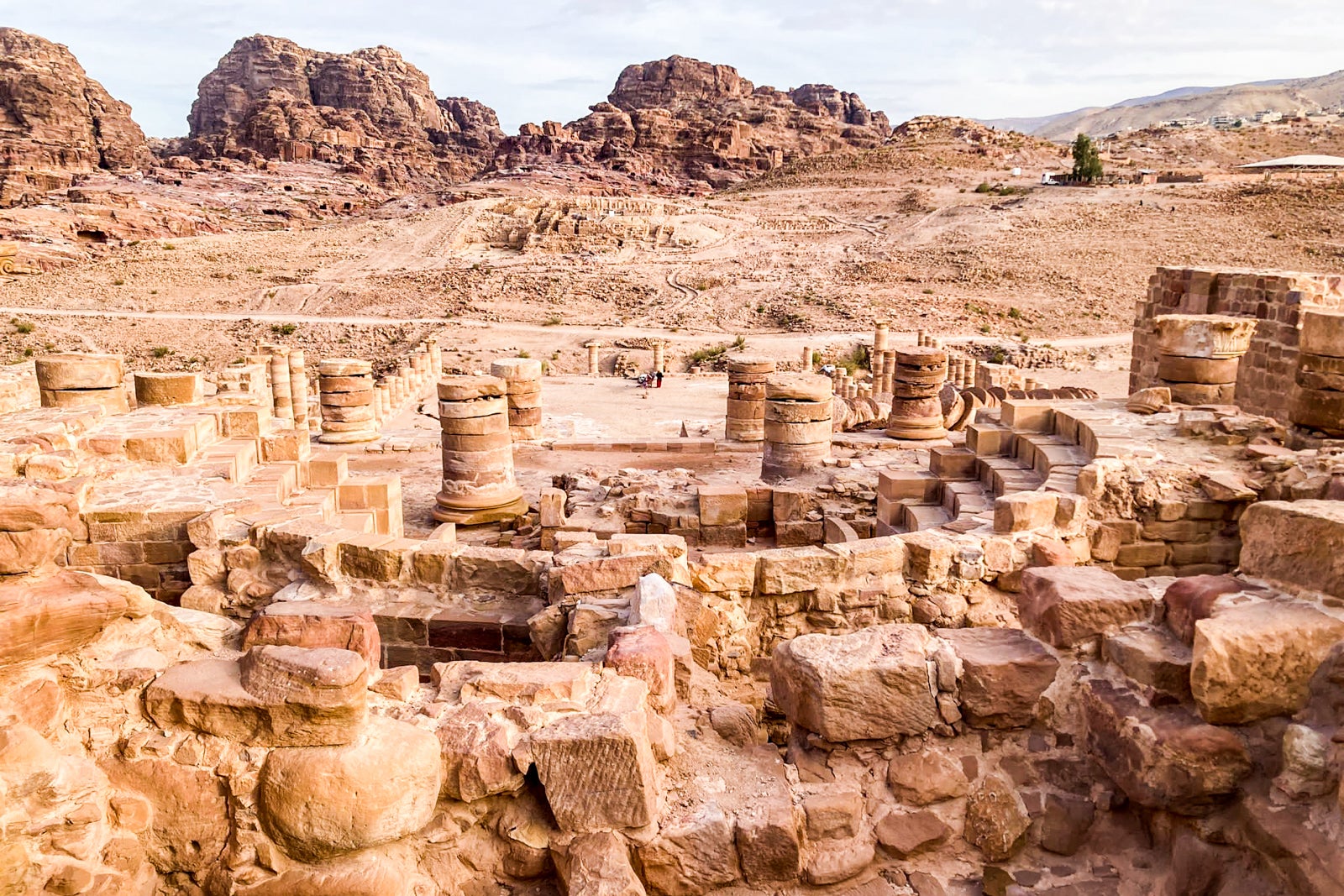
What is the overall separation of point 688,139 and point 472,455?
93.6 meters

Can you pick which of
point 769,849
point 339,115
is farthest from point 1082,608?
point 339,115

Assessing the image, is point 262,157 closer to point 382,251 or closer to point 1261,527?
point 382,251

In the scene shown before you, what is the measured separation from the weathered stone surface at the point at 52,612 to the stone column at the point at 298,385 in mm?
17393

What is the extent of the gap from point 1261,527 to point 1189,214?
183 feet

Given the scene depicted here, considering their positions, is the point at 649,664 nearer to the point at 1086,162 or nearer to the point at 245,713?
→ the point at 245,713

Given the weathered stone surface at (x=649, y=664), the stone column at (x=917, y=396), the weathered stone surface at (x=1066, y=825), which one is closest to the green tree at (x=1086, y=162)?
the stone column at (x=917, y=396)

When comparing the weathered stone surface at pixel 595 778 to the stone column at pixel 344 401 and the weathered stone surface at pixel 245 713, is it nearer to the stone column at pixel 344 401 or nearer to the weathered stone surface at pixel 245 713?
the weathered stone surface at pixel 245 713

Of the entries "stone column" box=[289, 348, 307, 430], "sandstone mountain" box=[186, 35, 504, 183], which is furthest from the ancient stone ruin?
"sandstone mountain" box=[186, 35, 504, 183]

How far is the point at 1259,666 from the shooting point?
3.24 m

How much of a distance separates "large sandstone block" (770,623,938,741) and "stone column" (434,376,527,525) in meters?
8.63

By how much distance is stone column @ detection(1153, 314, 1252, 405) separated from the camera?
438 inches

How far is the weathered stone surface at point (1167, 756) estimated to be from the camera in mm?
3234

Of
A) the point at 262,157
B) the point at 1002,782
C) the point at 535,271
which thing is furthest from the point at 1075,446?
the point at 262,157

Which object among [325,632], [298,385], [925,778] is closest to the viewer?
[925,778]
